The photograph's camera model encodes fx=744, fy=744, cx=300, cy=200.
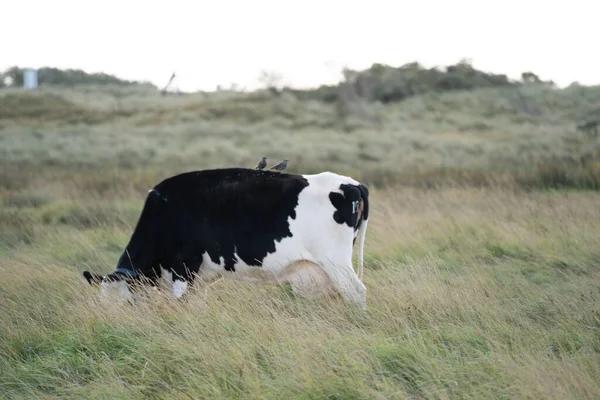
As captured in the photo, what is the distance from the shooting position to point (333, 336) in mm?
5555

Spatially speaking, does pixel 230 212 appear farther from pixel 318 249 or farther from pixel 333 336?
pixel 333 336

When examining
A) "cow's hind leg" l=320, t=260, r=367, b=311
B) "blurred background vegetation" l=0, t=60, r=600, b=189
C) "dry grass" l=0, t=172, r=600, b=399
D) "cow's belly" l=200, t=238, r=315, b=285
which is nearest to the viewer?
"dry grass" l=0, t=172, r=600, b=399

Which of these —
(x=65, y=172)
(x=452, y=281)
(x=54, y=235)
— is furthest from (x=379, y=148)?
(x=452, y=281)

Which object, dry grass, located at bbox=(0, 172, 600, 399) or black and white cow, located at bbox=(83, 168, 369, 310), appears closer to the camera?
dry grass, located at bbox=(0, 172, 600, 399)

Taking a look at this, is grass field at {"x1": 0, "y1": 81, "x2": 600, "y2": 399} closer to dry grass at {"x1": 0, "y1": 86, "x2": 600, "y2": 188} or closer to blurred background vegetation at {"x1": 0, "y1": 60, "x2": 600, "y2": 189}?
dry grass at {"x1": 0, "y1": 86, "x2": 600, "y2": 188}

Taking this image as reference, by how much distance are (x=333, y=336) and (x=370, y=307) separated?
935mm

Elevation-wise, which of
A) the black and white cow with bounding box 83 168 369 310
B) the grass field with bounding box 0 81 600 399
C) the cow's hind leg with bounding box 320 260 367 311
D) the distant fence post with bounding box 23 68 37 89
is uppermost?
the distant fence post with bounding box 23 68 37 89

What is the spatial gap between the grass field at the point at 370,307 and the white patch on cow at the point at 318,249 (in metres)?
0.27

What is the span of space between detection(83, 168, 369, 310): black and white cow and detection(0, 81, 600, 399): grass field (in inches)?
11.2

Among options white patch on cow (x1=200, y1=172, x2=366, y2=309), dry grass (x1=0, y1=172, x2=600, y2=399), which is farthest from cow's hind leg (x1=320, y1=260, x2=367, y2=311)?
dry grass (x1=0, y1=172, x2=600, y2=399)

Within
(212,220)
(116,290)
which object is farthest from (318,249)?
(116,290)

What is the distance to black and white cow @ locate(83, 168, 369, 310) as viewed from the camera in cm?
670

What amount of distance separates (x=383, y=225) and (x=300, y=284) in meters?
4.59

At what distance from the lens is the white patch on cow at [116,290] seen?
22.1 feet
